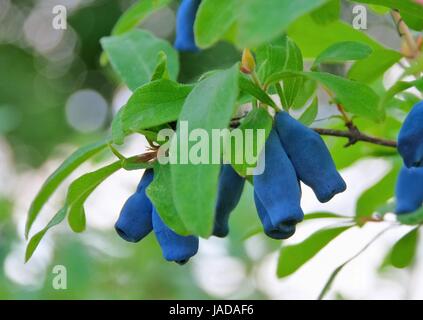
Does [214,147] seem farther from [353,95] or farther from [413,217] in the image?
[413,217]

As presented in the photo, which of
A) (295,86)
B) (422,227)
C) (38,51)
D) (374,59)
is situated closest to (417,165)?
(295,86)

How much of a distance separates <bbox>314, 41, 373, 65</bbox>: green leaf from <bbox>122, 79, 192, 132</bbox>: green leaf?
152 millimetres

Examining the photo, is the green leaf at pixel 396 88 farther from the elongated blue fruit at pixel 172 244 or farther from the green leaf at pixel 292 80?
the elongated blue fruit at pixel 172 244

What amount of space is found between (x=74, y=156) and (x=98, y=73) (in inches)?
203

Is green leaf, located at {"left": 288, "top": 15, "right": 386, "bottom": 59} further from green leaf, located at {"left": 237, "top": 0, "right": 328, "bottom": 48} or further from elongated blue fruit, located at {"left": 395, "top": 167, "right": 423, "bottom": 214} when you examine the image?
green leaf, located at {"left": 237, "top": 0, "right": 328, "bottom": 48}

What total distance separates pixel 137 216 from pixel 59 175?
0.11 m

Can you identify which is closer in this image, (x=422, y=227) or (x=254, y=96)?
(x=254, y=96)

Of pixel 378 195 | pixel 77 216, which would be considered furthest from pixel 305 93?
pixel 378 195

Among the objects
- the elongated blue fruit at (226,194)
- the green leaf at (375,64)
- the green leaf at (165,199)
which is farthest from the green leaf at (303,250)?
the green leaf at (165,199)

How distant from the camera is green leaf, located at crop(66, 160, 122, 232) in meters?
0.72

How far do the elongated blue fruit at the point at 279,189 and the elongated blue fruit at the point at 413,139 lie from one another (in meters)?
0.09
